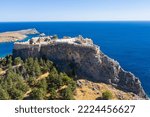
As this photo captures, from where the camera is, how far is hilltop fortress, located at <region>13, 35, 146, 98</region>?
53719 mm

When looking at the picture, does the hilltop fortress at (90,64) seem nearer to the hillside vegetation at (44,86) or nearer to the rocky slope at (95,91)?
the rocky slope at (95,91)

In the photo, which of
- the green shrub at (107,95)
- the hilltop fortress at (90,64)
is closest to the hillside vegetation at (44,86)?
the green shrub at (107,95)

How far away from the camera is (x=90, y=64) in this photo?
179 ft

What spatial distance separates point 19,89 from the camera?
46094 millimetres

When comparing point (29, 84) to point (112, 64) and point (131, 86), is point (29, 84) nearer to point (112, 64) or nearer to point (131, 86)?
point (112, 64)

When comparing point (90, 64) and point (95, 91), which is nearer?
point (95, 91)

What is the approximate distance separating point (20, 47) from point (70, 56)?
1267 centimetres

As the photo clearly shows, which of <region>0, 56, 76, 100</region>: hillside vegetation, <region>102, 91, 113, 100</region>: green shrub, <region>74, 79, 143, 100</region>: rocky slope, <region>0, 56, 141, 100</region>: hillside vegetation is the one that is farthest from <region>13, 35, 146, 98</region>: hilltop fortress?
<region>102, 91, 113, 100</region>: green shrub

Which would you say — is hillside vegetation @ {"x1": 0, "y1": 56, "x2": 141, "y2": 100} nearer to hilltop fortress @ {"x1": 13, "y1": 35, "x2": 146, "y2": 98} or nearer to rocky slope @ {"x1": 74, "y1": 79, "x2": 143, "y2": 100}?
rocky slope @ {"x1": 74, "y1": 79, "x2": 143, "y2": 100}

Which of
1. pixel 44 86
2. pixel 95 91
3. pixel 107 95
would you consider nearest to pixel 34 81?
pixel 44 86

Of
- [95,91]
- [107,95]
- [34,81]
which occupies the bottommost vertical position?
[95,91]

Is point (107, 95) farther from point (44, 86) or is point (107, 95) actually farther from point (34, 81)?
point (34, 81)

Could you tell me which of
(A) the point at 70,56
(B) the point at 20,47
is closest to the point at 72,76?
(A) the point at 70,56

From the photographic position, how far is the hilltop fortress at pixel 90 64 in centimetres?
5372
